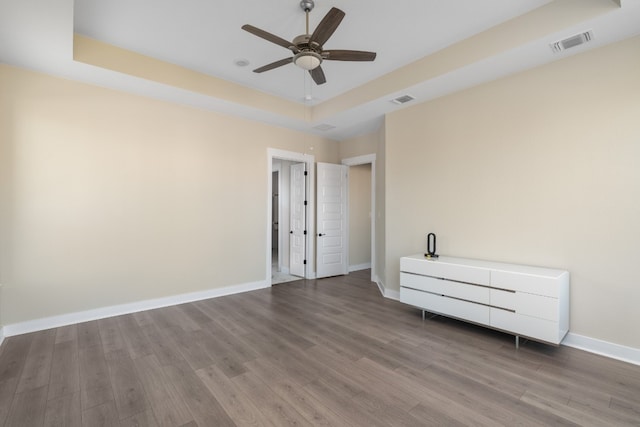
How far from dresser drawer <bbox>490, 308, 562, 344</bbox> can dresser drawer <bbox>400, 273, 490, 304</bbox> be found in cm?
19

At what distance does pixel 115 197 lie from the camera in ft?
12.6

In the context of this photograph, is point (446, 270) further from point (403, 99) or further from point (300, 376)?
point (403, 99)

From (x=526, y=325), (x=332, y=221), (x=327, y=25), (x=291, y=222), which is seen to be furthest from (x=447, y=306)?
(x=291, y=222)

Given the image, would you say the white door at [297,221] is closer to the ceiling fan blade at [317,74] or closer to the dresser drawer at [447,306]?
the dresser drawer at [447,306]

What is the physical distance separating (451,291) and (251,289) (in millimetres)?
3283

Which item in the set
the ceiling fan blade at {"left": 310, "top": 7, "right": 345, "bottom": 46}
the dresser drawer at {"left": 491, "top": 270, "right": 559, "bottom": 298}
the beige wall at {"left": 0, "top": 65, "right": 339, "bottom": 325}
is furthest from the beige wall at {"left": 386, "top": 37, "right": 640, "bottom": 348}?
the beige wall at {"left": 0, "top": 65, "right": 339, "bottom": 325}

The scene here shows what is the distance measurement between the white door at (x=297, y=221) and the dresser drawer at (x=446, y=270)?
8.58 feet

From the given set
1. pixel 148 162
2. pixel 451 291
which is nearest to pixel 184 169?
pixel 148 162

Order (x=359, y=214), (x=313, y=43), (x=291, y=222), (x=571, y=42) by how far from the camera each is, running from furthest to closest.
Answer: (x=359, y=214), (x=291, y=222), (x=571, y=42), (x=313, y=43)

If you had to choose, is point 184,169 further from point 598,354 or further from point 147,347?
point 598,354

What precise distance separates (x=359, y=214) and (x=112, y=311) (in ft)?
15.9

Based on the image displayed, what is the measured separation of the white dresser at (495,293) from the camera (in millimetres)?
2758

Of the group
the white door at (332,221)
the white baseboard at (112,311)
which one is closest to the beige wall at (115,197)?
the white baseboard at (112,311)

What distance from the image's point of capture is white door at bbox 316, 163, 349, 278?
5973mm
